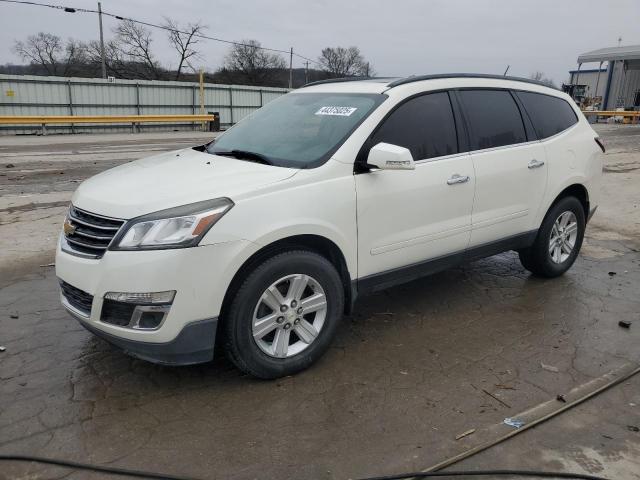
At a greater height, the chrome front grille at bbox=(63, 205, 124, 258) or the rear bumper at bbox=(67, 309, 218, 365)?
the chrome front grille at bbox=(63, 205, 124, 258)

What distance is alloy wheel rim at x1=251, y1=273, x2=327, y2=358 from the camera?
3289 mm

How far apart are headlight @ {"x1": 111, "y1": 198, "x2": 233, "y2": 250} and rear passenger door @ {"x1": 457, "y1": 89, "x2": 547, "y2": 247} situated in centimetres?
227

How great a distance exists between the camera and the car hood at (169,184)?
10.3ft

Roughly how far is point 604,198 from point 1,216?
31.1 feet

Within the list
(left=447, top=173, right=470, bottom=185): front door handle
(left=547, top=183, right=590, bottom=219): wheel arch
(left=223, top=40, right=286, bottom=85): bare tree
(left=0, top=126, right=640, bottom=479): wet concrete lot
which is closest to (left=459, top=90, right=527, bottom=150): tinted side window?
(left=447, top=173, right=470, bottom=185): front door handle

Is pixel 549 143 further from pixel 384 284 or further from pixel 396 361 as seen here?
pixel 396 361

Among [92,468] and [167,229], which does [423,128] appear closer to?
[167,229]

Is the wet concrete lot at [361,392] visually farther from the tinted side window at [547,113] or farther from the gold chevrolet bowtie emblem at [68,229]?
the tinted side window at [547,113]

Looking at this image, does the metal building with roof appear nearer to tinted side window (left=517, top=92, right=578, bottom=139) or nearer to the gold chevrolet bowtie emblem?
tinted side window (left=517, top=92, right=578, bottom=139)

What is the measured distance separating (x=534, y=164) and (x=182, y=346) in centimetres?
334

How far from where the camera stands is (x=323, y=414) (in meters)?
3.11

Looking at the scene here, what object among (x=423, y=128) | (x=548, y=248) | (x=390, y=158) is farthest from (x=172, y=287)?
(x=548, y=248)

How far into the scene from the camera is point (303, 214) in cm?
333

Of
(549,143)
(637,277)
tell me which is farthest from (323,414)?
(637,277)
